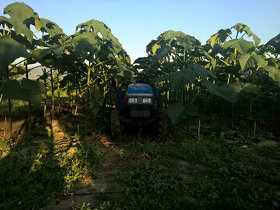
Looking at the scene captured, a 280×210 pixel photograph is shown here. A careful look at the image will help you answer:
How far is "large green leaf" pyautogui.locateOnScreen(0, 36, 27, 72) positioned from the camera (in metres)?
2.38

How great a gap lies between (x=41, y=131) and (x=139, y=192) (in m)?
2.80

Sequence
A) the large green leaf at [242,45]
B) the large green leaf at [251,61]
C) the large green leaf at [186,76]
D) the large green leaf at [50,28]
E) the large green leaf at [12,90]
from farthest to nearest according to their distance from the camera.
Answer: the large green leaf at [242,45], the large green leaf at [251,61], the large green leaf at [50,28], the large green leaf at [186,76], the large green leaf at [12,90]

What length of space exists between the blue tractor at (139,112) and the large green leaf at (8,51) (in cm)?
210

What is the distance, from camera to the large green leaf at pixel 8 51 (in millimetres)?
2384

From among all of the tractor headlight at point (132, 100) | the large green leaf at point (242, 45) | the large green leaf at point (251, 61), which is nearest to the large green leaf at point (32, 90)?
the tractor headlight at point (132, 100)

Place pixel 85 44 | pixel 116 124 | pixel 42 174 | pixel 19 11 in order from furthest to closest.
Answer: pixel 116 124, pixel 19 11, pixel 85 44, pixel 42 174

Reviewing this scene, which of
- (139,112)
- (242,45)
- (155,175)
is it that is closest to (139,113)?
(139,112)

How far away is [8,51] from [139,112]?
2437 mm

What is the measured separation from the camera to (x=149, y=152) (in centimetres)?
343

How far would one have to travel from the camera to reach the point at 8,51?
2455 mm

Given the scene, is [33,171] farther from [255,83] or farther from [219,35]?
[219,35]

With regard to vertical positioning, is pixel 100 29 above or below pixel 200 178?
above

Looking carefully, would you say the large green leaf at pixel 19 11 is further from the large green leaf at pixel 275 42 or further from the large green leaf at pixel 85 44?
the large green leaf at pixel 275 42

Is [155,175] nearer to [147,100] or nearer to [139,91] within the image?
[147,100]
